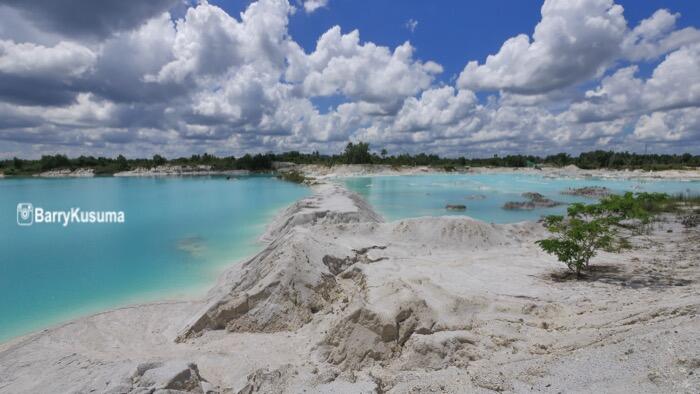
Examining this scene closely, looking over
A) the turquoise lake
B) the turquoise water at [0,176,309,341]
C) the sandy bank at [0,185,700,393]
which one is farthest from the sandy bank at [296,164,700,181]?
the sandy bank at [0,185,700,393]

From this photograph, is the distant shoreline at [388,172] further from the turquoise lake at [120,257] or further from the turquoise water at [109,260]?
the turquoise water at [109,260]

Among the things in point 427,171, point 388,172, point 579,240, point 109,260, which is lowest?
point 109,260

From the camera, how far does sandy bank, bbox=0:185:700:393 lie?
16.7 ft

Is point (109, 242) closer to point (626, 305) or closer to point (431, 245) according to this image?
point (431, 245)

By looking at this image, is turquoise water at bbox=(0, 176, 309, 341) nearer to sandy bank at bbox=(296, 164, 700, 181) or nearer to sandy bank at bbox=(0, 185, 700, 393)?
sandy bank at bbox=(0, 185, 700, 393)

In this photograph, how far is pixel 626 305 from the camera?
24.2 feet

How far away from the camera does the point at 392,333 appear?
21.8ft

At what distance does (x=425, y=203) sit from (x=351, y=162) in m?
77.2

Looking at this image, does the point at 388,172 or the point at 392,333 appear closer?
the point at 392,333

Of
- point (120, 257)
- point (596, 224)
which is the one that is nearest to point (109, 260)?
point (120, 257)

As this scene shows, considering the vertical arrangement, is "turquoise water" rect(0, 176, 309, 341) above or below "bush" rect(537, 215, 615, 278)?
below

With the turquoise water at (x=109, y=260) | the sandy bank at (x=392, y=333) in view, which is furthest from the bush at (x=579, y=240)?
the turquoise water at (x=109, y=260)

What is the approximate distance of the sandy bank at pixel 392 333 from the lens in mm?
5101

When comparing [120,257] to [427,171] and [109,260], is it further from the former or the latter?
[427,171]
